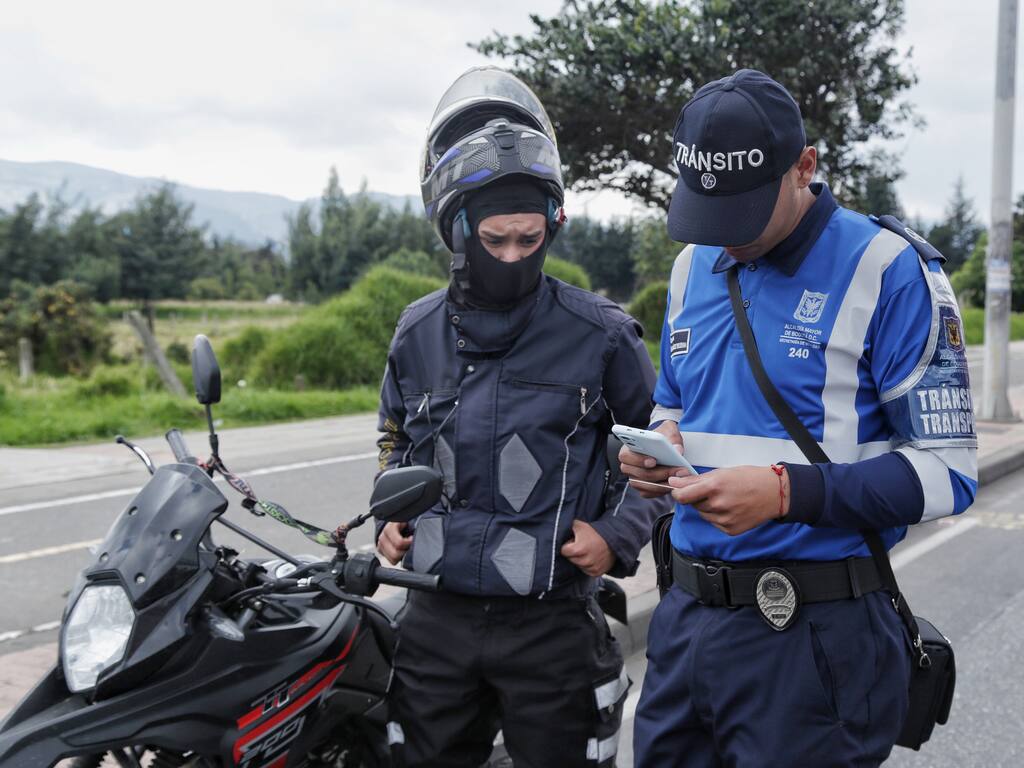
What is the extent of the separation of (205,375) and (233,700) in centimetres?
72

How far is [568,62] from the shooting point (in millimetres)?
14523

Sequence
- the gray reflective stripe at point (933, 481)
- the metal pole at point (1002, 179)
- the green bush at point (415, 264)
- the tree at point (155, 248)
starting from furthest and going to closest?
the tree at point (155, 248), the green bush at point (415, 264), the metal pole at point (1002, 179), the gray reflective stripe at point (933, 481)

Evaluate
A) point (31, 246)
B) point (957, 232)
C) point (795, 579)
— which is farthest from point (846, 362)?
point (957, 232)

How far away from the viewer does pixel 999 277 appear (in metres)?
10.6

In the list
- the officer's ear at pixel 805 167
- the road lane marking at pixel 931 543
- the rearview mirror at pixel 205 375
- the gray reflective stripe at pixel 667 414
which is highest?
the officer's ear at pixel 805 167

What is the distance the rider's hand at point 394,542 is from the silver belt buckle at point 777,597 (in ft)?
2.77

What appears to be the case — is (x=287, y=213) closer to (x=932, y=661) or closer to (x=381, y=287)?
(x=381, y=287)

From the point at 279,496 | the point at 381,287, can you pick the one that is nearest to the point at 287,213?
the point at 381,287

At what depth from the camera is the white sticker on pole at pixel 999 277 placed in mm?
10594

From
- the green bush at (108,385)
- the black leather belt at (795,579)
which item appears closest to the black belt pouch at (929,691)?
the black leather belt at (795,579)

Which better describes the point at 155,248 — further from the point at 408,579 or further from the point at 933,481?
the point at 933,481

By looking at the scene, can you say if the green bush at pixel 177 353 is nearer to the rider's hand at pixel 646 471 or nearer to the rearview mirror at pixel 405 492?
the rearview mirror at pixel 405 492

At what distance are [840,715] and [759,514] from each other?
1.32 feet

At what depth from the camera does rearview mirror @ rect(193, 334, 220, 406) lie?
220 centimetres
